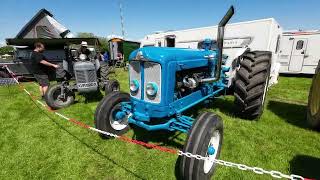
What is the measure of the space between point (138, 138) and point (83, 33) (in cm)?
5603

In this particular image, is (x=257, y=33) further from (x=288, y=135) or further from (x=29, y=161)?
(x=29, y=161)

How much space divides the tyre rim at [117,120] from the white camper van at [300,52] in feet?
34.0

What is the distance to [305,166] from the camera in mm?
3146

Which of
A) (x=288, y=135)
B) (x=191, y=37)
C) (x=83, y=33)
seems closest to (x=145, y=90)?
(x=288, y=135)

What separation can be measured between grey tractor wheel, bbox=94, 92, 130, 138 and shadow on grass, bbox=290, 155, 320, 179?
288 cm

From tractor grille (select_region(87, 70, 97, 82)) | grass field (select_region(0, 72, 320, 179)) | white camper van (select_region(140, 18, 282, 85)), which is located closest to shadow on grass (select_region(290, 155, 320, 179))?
grass field (select_region(0, 72, 320, 179))

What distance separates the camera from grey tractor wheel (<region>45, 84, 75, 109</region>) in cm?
576

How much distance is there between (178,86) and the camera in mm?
3312

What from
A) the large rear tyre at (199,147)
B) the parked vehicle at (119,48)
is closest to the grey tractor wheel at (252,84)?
the large rear tyre at (199,147)

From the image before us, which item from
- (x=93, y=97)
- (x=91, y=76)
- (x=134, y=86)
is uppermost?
(x=134, y=86)

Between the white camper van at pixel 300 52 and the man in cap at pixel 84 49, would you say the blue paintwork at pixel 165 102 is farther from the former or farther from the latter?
the white camper van at pixel 300 52

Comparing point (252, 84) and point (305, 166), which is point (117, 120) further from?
point (305, 166)

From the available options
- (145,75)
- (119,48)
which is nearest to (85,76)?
(145,75)

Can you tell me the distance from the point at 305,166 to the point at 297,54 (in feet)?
35.0
